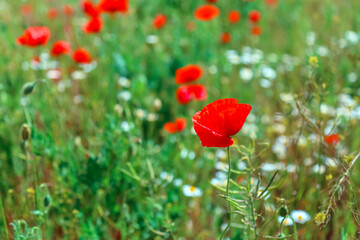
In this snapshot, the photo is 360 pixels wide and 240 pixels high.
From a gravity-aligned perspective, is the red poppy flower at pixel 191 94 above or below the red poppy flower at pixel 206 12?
below

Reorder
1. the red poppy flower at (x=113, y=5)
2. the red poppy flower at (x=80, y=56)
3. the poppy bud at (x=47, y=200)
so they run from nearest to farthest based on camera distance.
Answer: the poppy bud at (x=47, y=200), the red poppy flower at (x=80, y=56), the red poppy flower at (x=113, y=5)

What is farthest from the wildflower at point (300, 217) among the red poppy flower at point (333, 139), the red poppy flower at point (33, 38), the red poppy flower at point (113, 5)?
the red poppy flower at point (113, 5)

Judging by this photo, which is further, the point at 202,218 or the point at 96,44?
the point at 96,44

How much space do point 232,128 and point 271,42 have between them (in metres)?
2.88

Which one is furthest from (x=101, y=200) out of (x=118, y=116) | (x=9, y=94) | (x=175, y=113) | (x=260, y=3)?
(x=260, y=3)

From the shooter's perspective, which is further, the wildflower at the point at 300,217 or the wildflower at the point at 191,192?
the wildflower at the point at 191,192

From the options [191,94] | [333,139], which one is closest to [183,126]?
[191,94]

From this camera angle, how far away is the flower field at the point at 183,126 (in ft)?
4.47

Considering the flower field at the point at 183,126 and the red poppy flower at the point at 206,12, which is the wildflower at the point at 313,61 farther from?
the red poppy flower at the point at 206,12

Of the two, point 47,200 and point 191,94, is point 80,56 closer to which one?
point 191,94

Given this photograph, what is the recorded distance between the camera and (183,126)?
1.96 m

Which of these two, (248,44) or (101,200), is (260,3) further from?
(101,200)

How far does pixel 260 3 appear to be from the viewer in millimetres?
4480

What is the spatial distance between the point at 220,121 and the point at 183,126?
1.02m
